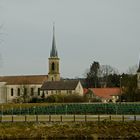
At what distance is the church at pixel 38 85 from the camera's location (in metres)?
145

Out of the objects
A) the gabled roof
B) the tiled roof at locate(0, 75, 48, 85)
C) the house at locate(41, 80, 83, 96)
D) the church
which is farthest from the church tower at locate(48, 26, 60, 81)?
the house at locate(41, 80, 83, 96)

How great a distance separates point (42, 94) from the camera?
143000 mm

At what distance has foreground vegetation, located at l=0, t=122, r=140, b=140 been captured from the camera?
4156 cm

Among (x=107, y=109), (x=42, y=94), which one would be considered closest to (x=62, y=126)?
(x=107, y=109)

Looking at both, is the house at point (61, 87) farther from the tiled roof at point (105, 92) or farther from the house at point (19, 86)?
the tiled roof at point (105, 92)

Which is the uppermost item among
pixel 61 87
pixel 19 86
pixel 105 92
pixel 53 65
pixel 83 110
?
pixel 53 65

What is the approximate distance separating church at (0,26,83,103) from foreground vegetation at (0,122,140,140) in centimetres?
9777

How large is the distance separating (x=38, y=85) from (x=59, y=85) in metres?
7.28

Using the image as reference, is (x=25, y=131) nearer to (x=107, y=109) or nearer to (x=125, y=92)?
(x=107, y=109)

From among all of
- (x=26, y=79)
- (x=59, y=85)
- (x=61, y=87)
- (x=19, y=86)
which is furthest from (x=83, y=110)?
(x=26, y=79)

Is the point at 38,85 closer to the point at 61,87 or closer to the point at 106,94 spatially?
the point at 61,87

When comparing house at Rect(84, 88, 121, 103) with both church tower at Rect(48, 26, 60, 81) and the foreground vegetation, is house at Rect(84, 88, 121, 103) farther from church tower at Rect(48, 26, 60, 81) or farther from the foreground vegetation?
the foreground vegetation

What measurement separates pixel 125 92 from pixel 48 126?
73953mm

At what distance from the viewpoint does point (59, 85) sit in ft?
481
